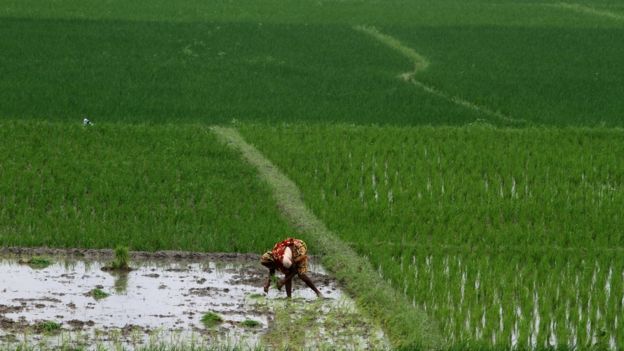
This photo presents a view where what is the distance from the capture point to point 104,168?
1087 cm

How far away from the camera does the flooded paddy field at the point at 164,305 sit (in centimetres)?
682

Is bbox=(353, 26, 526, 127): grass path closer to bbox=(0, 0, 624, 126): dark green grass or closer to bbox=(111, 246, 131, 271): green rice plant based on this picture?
bbox=(0, 0, 624, 126): dark green grass

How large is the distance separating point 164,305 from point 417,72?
401 inches

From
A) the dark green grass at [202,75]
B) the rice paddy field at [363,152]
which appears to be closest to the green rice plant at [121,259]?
the rice paddy field at [363,152]

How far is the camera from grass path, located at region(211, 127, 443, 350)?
6914 mm

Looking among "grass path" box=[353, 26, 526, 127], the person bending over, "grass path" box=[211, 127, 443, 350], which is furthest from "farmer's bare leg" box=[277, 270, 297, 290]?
"grass path" box=[353, 26, 526, 127]

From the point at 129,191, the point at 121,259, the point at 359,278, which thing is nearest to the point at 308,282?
the point at 359,278

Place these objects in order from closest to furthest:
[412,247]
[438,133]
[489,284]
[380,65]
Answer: [489,284]
[412,247]
[438,133]
[380,65]

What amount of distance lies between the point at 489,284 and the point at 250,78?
8.67 m

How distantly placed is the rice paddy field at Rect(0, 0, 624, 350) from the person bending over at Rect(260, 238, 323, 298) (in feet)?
1.27

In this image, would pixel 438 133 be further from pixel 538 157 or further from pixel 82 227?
pixel 82 227

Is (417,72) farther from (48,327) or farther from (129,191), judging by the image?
(48,327)

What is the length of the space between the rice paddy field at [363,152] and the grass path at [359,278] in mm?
49

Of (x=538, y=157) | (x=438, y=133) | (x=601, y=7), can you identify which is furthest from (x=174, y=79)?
(x=601, y=7)
